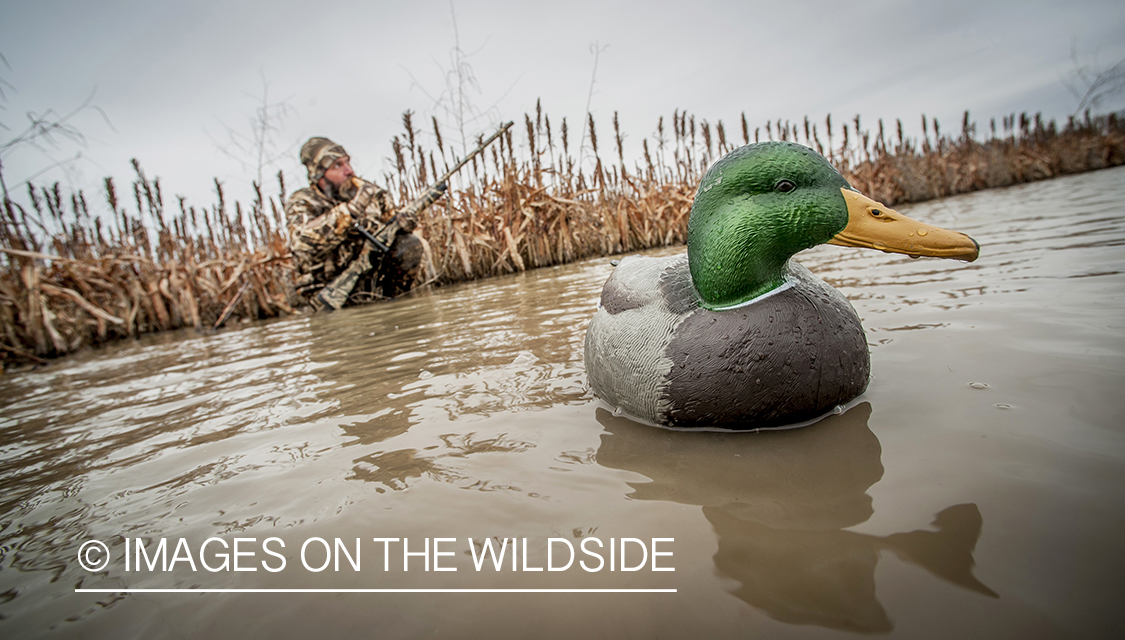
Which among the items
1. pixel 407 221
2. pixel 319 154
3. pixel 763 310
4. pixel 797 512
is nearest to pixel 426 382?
pixel 763 310

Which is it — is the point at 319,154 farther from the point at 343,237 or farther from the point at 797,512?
the point at 797,512

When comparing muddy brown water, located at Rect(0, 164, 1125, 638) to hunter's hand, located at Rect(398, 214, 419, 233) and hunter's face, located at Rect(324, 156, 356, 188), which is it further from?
hunter's face, located at Rect(324, 156, 356, 188)

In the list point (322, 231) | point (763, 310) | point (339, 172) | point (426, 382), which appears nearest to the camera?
point (763, 310)

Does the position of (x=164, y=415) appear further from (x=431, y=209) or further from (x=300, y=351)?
(x=431, y=209)

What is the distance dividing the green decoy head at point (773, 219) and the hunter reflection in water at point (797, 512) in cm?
52

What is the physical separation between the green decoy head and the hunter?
6.16 meters

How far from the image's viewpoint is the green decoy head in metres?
1.69

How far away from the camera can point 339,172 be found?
751 centimetres

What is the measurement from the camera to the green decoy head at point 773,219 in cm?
169

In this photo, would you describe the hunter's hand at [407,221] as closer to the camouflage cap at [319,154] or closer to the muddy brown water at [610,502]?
the camouflage cap at [319,154]

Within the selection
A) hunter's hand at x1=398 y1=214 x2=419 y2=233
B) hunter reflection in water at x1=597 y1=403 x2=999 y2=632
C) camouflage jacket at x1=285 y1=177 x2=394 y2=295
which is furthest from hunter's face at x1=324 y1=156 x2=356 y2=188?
hunter reflection in water at x1=597 y1=403 x2=999 y2=632

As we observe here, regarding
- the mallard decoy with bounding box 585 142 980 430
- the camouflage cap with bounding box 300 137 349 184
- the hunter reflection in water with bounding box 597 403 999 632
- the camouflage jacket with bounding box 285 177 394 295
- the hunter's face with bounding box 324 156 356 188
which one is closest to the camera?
the hunter reflection in water with bounding box 597 403 999 632

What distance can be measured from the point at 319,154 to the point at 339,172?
356 mm

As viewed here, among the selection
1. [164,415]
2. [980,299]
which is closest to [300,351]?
[164,415]
